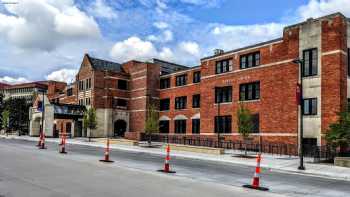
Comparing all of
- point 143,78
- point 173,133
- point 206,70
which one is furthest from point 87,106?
point 206,70

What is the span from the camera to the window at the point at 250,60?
40875mm

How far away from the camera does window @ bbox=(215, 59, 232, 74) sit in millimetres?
44272

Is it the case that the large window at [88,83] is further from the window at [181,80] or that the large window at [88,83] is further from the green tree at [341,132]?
the green tree at [341,132]

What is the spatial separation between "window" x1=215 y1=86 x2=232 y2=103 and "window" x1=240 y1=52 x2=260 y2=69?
10.6 feet

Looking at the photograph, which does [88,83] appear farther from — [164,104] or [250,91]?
[250,91]

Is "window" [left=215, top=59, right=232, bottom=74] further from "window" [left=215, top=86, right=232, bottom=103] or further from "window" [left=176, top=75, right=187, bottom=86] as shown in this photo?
"window" [left=176, top=75, right=187, bottom=86]

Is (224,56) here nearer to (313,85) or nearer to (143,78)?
(313,85)

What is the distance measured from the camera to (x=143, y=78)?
60812 mm

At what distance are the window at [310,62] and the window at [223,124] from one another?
447 inches

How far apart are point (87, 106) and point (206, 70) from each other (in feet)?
83.1

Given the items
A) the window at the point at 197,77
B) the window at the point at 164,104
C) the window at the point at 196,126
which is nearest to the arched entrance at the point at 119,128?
the window at the point at 164,104

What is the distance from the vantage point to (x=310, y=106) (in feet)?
114

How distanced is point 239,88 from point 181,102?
47.0ft

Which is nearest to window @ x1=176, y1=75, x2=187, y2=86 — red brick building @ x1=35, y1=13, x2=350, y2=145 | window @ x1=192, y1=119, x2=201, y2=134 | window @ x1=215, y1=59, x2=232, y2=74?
red brick building @ x1=35, y1=13, x2=350, y2=145
